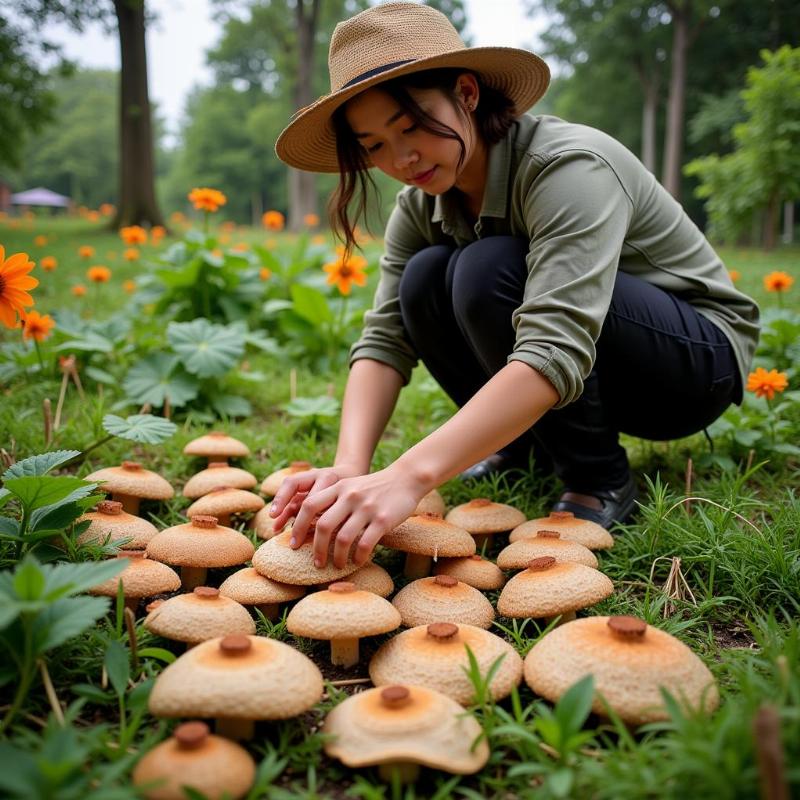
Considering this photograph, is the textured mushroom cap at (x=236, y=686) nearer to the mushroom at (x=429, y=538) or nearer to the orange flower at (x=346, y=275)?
the mushroom at (x=429, y=538)

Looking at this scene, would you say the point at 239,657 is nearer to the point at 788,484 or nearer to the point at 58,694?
the point at 58,694

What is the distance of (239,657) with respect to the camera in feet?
4.05

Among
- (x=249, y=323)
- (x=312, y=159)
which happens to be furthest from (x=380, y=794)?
(x=249, y=323)

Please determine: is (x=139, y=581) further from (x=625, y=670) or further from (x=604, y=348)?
(x=604, y=348)

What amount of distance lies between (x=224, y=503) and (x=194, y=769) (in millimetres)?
1085

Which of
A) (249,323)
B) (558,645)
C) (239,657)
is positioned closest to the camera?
(239,657)

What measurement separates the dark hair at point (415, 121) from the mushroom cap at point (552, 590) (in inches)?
46.2

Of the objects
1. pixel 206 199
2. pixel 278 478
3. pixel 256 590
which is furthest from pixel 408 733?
pixel 206 199

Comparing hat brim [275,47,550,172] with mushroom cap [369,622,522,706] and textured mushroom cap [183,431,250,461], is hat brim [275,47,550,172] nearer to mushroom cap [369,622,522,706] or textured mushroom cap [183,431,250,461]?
textured mushroom cap [183,431,250,461]

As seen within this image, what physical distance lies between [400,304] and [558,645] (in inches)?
55.9

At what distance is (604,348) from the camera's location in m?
2.17

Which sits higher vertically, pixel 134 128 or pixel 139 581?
pixel 134 128

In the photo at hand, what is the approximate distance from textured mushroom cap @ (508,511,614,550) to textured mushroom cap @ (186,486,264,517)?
0.82 meters

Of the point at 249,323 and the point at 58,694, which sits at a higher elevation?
the point at 249,323
